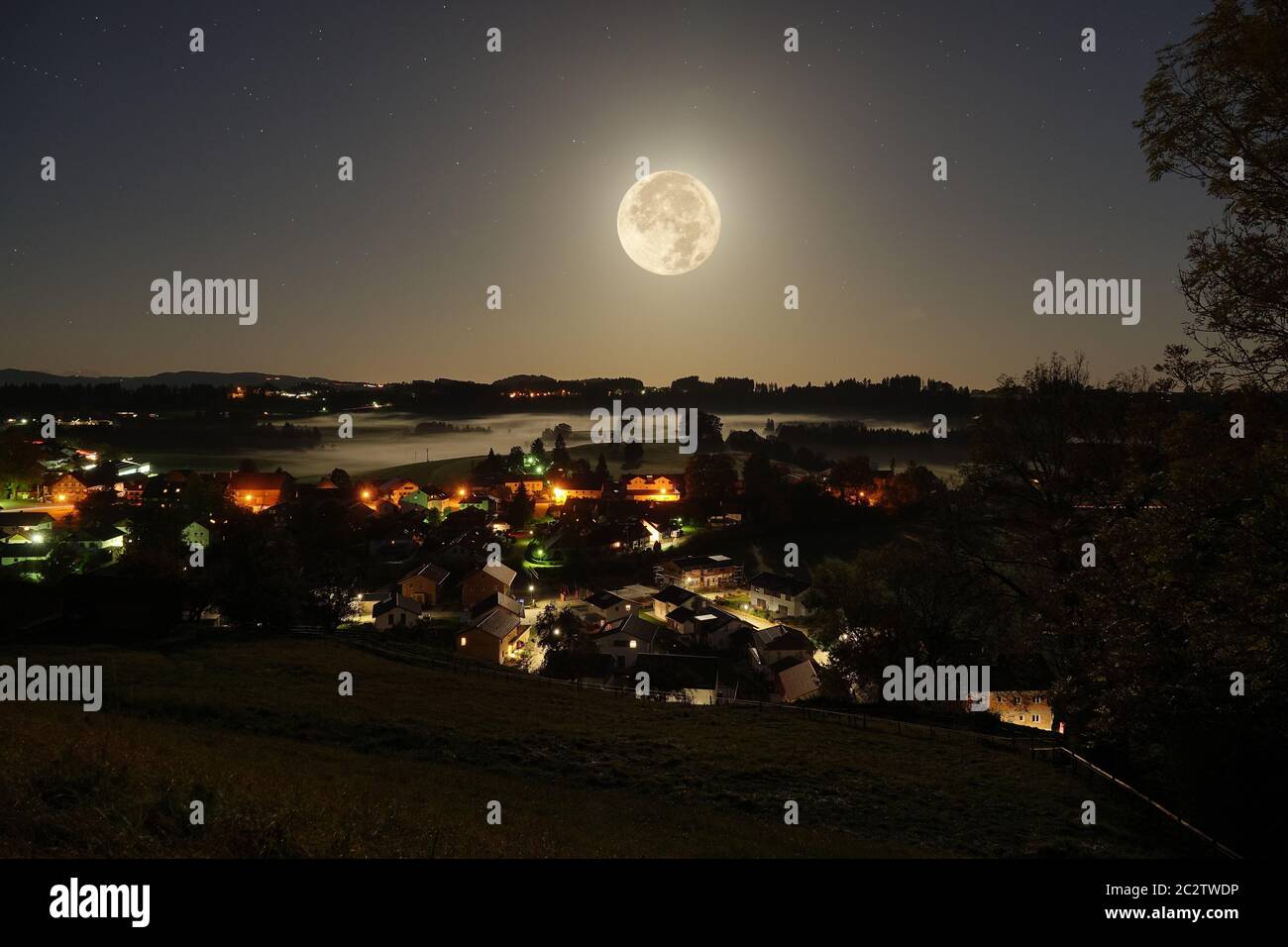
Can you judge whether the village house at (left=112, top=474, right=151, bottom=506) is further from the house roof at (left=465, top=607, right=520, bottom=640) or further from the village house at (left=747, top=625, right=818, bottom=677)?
the village house at (left=747, top=625, right=818, bottom=677)

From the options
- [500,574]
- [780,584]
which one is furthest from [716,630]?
[500,574]

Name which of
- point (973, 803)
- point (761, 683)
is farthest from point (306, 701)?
point (761, 683)

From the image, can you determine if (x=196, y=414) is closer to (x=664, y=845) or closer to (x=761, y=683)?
(x=761, y=683)

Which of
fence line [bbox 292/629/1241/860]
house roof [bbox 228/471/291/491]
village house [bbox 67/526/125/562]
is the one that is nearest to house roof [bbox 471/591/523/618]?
fence line [bbox 292/629/1241/860]

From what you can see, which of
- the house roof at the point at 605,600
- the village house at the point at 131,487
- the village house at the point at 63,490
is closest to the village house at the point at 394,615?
the house roof at the point at 605,600

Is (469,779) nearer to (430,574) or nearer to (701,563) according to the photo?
(430,574)

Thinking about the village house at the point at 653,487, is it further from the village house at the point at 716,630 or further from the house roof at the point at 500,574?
the village house at the point at 716,630
